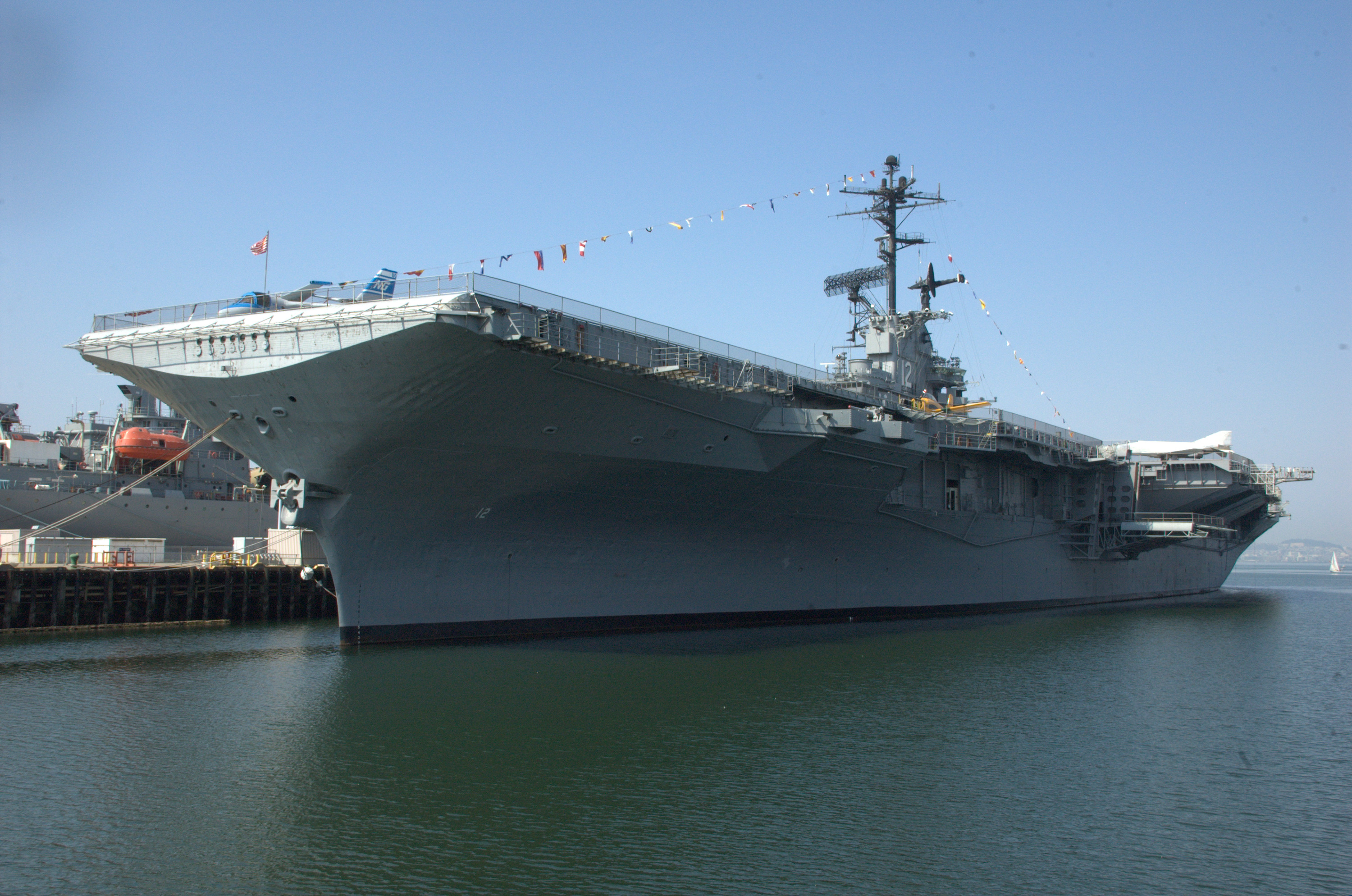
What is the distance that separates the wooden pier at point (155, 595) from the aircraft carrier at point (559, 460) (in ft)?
16.9

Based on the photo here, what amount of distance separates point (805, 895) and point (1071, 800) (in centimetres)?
385

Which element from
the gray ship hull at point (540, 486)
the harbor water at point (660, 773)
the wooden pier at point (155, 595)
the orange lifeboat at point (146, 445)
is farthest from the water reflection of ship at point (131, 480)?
the harbor water at point (660, 773)

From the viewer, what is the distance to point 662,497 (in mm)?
19344

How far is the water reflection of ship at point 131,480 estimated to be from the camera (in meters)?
31.8

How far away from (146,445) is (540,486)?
23314 mm

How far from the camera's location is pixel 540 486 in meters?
17.9

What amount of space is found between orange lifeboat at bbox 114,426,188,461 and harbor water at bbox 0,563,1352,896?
1807cm

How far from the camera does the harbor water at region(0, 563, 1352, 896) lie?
8188mm

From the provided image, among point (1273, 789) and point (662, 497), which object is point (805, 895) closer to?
point (1273, 789)

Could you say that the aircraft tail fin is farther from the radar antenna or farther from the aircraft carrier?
the radar antenna

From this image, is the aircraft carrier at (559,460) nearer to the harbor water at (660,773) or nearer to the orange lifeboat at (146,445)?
the harbor water at (660,773)

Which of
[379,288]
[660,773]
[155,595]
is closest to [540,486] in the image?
[379,288]

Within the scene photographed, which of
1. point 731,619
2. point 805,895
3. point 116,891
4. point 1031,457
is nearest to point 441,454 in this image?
point 731,619

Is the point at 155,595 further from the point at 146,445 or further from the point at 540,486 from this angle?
the point at 146,445
